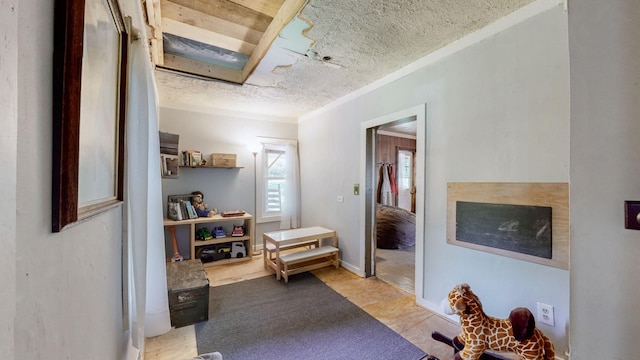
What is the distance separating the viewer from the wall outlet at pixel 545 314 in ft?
5.12

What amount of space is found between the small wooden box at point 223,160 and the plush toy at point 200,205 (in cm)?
49

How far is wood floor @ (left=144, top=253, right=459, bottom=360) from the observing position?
1.76 metres

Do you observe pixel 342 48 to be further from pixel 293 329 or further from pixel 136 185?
pixel 293 329

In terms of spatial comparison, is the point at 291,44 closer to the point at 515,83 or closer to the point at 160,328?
the point at 515,83

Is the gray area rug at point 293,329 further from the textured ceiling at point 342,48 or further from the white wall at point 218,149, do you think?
the textured ceiling at point 342,48

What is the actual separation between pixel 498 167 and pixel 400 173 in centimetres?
433

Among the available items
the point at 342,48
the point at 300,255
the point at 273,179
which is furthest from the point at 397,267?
the point at 342,48

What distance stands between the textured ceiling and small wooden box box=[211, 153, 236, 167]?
2.49 ft

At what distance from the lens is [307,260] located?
3.14 meters

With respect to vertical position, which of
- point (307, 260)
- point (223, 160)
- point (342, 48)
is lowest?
point (307, 260)

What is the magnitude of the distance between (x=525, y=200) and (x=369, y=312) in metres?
1.50

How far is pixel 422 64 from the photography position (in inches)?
90.0

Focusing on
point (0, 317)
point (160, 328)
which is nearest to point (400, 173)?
point (160, 328)

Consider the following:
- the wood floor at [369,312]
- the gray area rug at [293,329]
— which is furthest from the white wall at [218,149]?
the gray area rug at [293,329]
